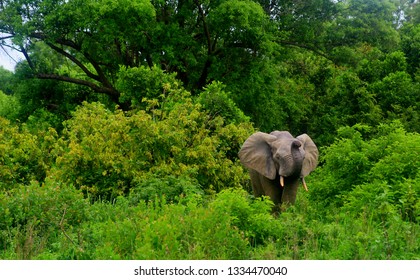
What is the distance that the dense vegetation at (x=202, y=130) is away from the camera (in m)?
8.29

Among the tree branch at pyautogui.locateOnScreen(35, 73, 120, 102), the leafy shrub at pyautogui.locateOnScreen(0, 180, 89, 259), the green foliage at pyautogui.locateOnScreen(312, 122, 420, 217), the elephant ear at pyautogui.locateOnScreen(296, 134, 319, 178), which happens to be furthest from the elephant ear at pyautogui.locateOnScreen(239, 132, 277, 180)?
the tree branch at pyautogui.locateOnScreen(35, 73, 120, 102)

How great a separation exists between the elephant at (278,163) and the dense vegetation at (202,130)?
0.42 meters

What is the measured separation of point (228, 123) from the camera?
1708 cm

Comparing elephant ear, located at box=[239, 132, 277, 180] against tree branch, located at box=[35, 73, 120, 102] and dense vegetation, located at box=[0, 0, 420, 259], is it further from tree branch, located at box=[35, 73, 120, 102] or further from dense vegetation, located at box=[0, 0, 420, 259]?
tree branch, located at box=[35, 73, 120, 102]

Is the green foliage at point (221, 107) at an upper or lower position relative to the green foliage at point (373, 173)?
upper

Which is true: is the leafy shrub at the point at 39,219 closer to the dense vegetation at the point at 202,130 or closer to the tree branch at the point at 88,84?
the dense vegetation at the point at 202,130

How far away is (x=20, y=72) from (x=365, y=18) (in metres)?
12.2

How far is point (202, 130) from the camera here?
48.8ft

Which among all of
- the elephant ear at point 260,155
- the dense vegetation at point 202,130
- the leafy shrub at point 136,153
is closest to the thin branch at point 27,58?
the dense vegetation at point 202,130

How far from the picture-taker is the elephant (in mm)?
12016

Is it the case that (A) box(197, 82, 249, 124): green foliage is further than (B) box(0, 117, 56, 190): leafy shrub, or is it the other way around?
(A) box(197, 82, 249, 124): green foliage

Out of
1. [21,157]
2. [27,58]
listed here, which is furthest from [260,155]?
[27,58]

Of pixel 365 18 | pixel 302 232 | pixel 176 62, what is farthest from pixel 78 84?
pixel 302 232

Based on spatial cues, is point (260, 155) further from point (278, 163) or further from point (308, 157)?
point (308, 157)
